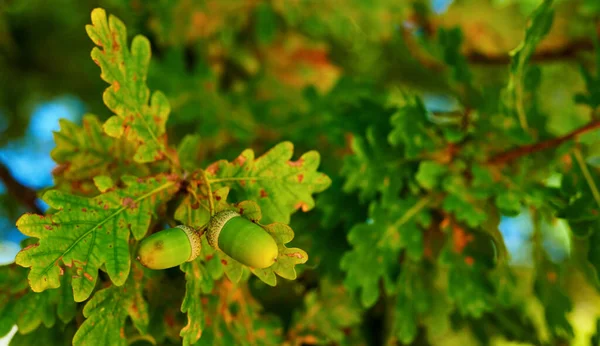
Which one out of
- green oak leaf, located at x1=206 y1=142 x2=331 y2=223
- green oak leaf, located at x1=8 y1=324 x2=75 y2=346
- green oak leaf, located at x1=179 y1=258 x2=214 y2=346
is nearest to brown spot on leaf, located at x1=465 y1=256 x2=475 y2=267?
green oak leaf, located at x1=206 y1=142 x2=331 y2=223

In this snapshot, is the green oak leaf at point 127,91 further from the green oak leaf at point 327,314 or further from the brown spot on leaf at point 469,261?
the brown spot on leaf at point 469,261

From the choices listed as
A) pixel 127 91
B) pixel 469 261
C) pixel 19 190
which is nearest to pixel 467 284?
pixel 469 261

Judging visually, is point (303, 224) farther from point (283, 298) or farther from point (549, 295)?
point (549, 295)

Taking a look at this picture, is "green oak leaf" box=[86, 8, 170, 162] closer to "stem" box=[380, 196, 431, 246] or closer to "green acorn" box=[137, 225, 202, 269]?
"green acorn" box=[137, 225, 202, 269]

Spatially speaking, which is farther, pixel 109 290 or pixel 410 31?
pixel 410 31

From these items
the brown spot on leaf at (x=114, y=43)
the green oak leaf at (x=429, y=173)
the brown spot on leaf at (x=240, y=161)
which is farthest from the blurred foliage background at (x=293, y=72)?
the brown spot on leaf at (x=114, y=43)

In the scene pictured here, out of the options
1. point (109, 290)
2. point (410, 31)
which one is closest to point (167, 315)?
point (109, 290)

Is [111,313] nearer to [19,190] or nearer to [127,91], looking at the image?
[127,91]
